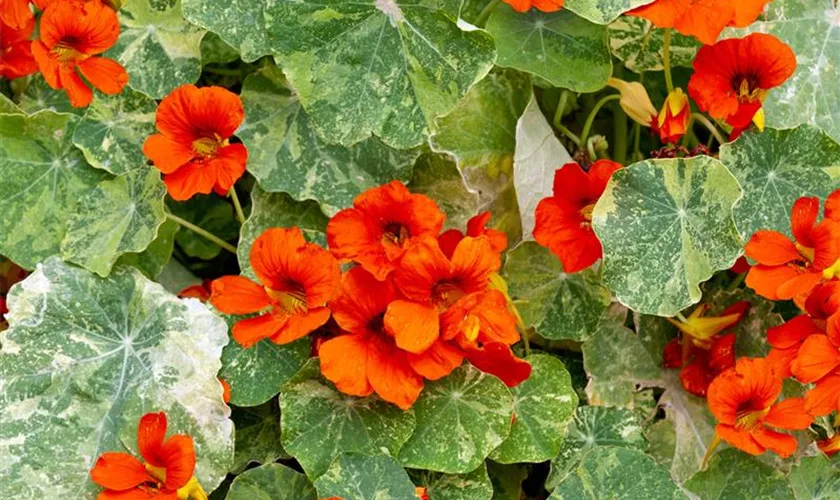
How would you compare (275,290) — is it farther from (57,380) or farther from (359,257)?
(57,380)

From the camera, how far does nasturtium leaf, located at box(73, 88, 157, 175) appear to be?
4.15 feet

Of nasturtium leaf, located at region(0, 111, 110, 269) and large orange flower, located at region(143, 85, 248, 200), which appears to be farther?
nasturtium leaf, located at region(0, 111, 110, 269)

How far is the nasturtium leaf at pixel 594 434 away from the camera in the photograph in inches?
48.5

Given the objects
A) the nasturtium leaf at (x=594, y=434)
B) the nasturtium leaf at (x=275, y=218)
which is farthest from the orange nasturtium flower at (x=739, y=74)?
the nasturtium leaf at (x=275, y=218)

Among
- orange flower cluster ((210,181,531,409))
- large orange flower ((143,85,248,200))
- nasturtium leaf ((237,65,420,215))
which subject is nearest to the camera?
orange flower cluster ((210,181,531,409))

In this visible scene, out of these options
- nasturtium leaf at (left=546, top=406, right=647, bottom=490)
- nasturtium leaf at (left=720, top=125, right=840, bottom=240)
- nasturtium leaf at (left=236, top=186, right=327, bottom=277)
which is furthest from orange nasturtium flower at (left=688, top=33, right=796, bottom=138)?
nasturtium leaf at (left=236, top=186, right=327, bottom=277)

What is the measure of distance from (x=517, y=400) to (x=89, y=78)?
24.4 inches

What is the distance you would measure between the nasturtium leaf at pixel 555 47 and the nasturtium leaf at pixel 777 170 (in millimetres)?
181

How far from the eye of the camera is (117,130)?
128 centimetres

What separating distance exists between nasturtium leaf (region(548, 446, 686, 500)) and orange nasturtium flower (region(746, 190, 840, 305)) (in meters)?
0.23

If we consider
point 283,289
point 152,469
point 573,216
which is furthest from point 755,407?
point 152,469

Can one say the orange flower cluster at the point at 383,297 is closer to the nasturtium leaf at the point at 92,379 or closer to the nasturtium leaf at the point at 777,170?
the nasturtium leaf at the point at 92,379

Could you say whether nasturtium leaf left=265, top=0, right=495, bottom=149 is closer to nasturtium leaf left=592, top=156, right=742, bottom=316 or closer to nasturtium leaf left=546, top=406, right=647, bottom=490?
nasturtium leaf left=592, top=156, right=742, bottom=316

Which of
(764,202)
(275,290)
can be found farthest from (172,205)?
(764,202)
